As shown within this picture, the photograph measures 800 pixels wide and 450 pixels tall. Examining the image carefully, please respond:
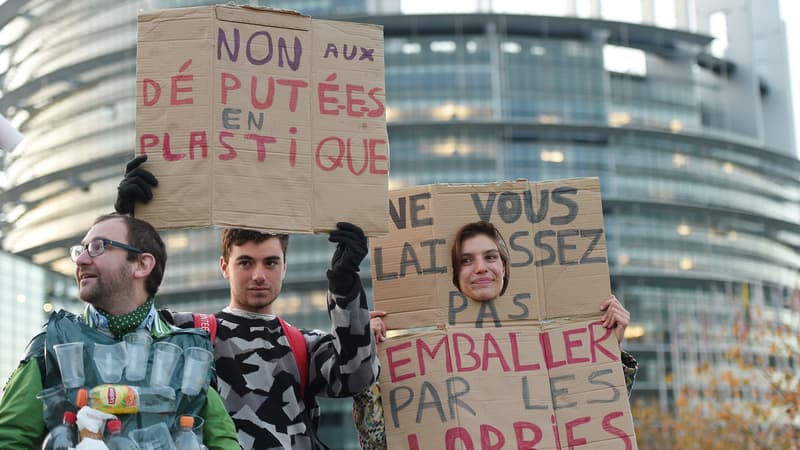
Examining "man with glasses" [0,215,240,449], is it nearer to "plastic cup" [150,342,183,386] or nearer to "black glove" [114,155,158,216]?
"plastic cup" [150,342,183,386]

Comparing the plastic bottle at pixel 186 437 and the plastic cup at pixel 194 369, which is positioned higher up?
the plastic cup at pixel 194 369

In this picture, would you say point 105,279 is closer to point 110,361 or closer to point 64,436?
point 110,361

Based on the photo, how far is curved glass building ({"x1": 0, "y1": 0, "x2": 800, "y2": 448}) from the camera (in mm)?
72250

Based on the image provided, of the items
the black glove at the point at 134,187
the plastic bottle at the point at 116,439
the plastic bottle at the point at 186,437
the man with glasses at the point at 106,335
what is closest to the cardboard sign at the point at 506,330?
the black glove at the point at 134,187

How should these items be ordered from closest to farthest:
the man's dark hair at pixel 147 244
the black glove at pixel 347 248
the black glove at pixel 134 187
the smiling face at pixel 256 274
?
the man's dark hair at pixel 147 244, the black glove at pixel 134 187, the black glove at pixel 347 248, the smiling face at pixel 256 274

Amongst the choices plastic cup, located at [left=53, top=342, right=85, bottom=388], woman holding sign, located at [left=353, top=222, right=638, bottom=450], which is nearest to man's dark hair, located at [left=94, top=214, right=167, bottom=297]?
plastic cup, located at [left=53, top=342, right=85, bottom=388]

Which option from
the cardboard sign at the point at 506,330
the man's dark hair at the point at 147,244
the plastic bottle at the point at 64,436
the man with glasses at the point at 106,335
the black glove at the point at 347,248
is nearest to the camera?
the plastic bottle at the point at 64,436

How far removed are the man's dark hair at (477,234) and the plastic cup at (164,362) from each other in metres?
1.97

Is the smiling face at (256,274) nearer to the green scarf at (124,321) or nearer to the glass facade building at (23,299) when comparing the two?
the green scarf at (124,321)

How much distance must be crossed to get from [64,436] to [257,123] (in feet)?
6.29

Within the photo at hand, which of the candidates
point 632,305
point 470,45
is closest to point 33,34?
point 470,45

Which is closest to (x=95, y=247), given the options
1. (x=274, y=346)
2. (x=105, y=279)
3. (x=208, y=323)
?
(x=105, y=279)

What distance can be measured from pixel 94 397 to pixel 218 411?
496mm

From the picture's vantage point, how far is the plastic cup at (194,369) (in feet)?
14.5
